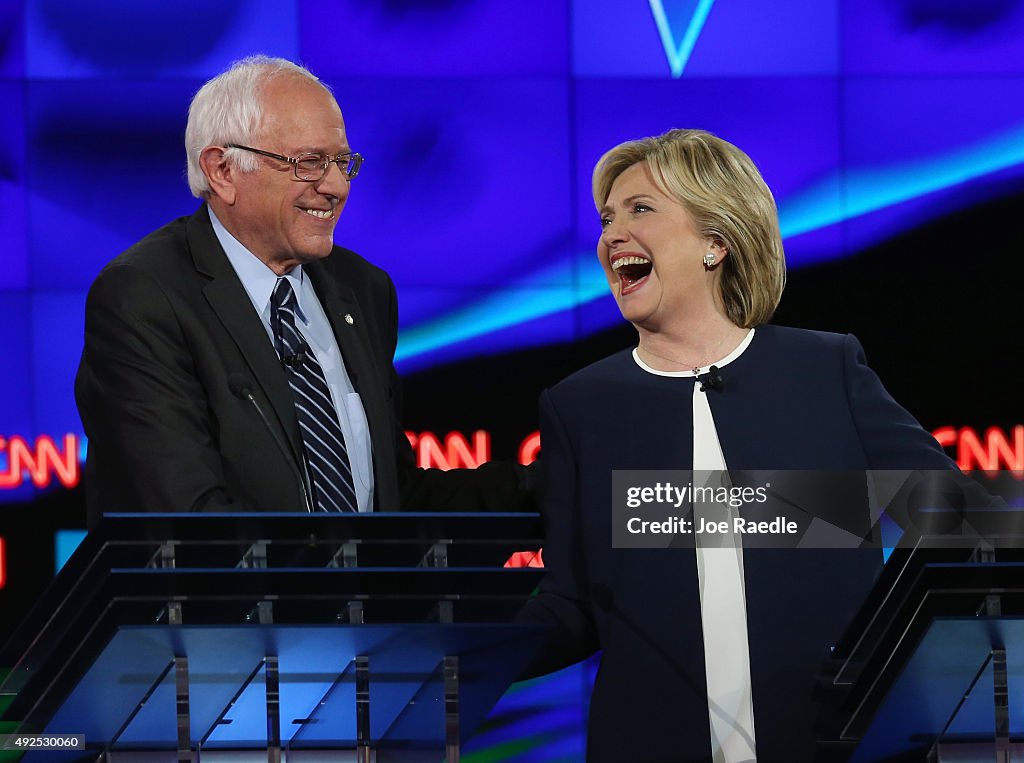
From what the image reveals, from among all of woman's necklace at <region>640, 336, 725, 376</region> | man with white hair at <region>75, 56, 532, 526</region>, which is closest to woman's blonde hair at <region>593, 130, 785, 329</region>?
woman's necklace at <region>640, 336, 725, 376</region>

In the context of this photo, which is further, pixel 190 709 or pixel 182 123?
pixel 182 123

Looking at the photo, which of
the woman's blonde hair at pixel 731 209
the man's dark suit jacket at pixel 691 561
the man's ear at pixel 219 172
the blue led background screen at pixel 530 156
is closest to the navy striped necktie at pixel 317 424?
the man's ear at pixel 219 172

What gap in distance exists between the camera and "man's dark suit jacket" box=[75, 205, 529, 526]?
8.59ft

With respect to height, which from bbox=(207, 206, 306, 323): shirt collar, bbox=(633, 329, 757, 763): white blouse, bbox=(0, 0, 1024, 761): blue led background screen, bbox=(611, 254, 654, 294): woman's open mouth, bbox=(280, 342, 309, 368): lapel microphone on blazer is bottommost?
bbox=(633, 329, 757, 763): white blouse

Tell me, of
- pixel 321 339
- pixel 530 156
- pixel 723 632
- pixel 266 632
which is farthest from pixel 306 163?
pixel 530 156

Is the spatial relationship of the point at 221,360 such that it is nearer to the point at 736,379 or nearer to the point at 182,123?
the point at 736,379

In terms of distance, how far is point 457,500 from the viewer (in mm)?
2990

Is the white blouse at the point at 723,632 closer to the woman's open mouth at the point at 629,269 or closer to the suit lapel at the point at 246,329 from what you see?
the woman's open mouth at the point at 629,269

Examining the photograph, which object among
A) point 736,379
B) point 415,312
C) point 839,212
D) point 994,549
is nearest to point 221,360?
point 736,379

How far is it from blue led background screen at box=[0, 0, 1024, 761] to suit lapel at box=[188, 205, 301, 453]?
2442 millimetres

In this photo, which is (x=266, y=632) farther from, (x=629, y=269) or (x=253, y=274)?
(x=253, y=274)

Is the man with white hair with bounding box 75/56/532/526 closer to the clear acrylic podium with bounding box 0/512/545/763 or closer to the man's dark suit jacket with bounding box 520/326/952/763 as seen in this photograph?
A: the man's dark suit jacket with bounding box 520/326/952/763

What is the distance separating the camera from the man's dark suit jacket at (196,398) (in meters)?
2.62

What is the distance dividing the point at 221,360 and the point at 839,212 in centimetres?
307
